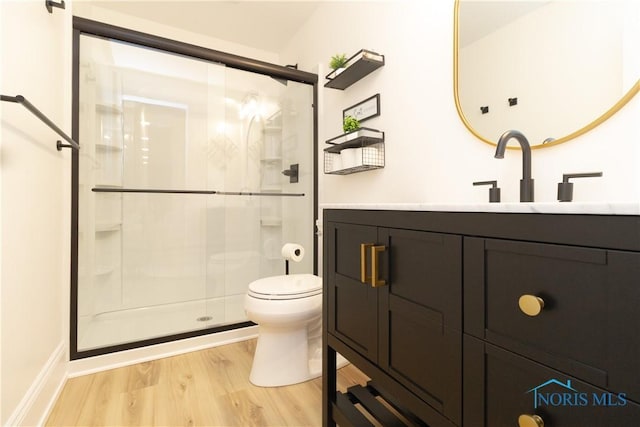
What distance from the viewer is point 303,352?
1536mm

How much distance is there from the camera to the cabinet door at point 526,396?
0.45 m

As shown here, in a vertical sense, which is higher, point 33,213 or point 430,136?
point 430,136

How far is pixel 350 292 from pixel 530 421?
0.56 metres

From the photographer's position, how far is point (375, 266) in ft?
2.85

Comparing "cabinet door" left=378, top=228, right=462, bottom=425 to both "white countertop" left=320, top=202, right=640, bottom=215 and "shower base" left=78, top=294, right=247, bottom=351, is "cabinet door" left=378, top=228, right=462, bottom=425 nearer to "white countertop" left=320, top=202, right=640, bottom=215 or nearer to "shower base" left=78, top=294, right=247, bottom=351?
"white countertop" left=320, top=202, right=640, bottom=215

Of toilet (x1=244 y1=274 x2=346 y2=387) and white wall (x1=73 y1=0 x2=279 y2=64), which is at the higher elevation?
white wall (x1=73 y1=0 x2=279 y2=64)

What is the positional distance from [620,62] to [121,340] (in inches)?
95.8

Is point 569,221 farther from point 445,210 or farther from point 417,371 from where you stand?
point 417,371

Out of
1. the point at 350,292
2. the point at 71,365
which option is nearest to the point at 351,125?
the point at 350,292

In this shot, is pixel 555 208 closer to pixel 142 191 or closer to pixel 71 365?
pixel 71 365

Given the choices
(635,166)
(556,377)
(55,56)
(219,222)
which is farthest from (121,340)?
(635,166)

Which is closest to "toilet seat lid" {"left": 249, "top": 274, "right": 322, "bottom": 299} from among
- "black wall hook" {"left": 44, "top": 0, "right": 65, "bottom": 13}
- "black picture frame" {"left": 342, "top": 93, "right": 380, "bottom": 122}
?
"black picture frame" {"left": 342, "top": 93, "right": 380, "bottom": 122}

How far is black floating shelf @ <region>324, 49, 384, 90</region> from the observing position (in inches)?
61.9

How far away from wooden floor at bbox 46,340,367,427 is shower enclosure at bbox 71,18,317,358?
0.91ft
